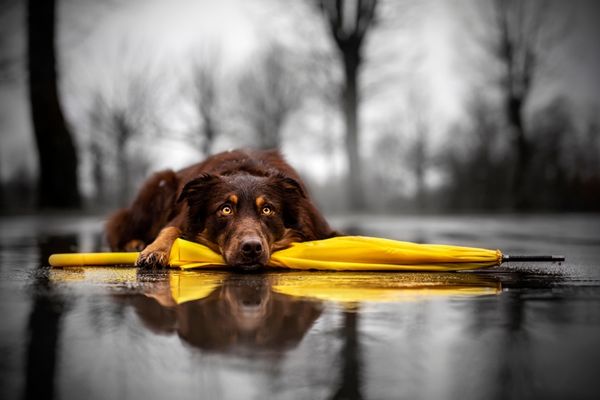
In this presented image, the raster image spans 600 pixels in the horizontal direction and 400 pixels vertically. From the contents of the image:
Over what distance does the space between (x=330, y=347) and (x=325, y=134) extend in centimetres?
3465

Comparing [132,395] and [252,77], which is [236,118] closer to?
[252,77]

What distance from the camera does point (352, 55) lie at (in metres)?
25.6

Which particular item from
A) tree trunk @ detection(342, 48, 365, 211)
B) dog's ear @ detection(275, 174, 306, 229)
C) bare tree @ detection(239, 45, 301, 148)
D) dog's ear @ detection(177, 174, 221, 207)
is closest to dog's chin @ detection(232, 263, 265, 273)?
dog's ear @ detection(275, 174, 306, 229)

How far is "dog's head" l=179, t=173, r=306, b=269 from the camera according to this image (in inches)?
176

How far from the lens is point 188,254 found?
4664 mm

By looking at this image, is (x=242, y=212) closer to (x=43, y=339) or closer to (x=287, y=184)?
(x=287, y=184)

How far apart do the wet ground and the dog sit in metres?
0.76

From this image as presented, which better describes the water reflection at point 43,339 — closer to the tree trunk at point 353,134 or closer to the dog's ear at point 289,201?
the dog's ear at point 289,201

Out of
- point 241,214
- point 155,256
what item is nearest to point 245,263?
point 241,214

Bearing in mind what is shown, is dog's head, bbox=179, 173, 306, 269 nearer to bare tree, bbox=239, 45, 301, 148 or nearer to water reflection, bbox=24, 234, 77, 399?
water reflection, bbox=24, 234, 77, 399

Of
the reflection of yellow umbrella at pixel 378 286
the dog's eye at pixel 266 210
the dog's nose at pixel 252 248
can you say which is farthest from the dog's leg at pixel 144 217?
the reflection of yellow umbrella at pixel 378 286

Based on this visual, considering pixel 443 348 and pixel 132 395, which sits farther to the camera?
pixel 443 348

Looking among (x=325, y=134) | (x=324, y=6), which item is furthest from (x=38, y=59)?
(x=325, y=134)

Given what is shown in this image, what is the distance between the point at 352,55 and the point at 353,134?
352 centimetres
